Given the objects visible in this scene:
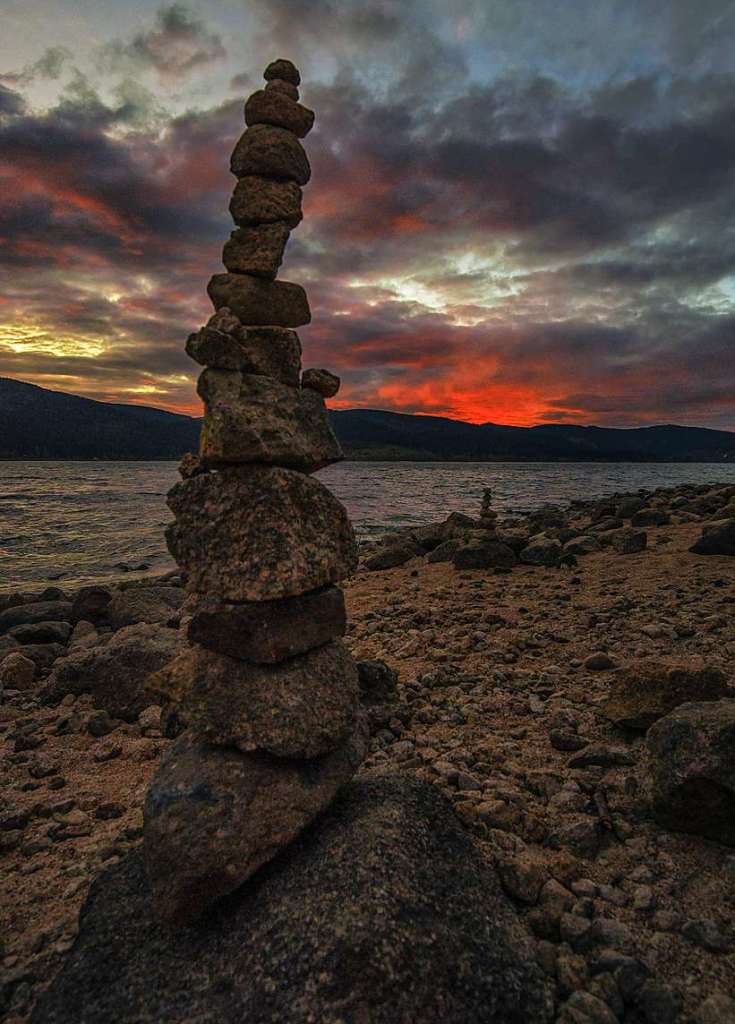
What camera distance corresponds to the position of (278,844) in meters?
3.72

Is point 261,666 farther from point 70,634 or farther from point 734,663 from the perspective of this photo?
point 70,634

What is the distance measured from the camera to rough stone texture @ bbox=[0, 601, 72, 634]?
13.4 m

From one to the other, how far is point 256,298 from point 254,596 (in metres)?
2.96

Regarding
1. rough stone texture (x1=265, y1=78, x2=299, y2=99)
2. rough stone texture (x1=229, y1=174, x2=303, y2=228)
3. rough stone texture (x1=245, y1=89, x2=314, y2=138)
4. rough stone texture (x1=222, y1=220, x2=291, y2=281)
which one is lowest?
rough stone texture (x1=222, y1=220, x2=291, y2=281)

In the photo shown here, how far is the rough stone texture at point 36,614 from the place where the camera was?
13406 millimetres

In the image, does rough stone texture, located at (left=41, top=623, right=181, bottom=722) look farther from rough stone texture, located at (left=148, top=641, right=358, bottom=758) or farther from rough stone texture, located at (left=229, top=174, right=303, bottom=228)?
rough stone texture, located at (left=229, top=174, right=303, bottom=228)

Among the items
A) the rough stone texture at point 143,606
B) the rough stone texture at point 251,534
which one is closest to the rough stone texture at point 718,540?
the rough stone texture at point 251,534

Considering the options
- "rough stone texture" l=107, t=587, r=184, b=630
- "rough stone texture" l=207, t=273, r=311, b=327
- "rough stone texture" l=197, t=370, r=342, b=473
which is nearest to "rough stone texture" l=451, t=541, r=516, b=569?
"rough stone texture" l=107, t=587, r=184, b=630

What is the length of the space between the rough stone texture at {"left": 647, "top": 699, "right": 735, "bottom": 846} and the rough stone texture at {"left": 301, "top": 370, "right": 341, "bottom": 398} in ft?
14.3

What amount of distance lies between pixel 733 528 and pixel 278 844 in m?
13.7

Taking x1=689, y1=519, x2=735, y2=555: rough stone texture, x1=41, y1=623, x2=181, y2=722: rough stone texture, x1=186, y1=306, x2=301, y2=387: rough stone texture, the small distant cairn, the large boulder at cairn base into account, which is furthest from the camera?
x1=689, y1=519, x2=735, y2=555: rough stone texture

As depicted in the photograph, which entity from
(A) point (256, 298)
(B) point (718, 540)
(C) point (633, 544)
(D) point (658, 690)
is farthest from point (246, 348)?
(C) point (633, 544)

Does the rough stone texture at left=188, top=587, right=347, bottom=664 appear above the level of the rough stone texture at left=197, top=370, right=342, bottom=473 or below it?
below

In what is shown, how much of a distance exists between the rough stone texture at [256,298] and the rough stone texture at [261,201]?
0.58m
